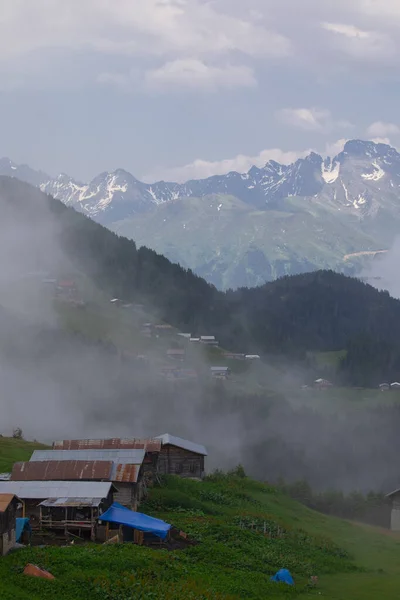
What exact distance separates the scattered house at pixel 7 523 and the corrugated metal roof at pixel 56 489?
7.42 meters

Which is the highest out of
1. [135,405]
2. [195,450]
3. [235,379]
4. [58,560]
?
[235,379]

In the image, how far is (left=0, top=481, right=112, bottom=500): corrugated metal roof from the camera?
42.8 metres

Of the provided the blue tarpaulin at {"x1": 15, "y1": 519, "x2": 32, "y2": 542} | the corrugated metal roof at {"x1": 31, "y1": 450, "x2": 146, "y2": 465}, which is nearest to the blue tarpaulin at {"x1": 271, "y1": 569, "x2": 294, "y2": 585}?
the blue tarpaulin at {"x1": 15, "y1": 519, "x2": 32, "y2": 542}

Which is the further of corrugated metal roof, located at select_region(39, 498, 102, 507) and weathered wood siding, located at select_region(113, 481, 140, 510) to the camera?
weathered wood siding, located at select_region(113, 481, 140, 510)

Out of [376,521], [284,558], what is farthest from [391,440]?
[284,558]

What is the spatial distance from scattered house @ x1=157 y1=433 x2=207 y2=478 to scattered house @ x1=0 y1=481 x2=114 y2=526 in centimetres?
2476

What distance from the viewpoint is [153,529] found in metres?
40.9

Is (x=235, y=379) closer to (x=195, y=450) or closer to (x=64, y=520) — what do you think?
(x=195, y=450)

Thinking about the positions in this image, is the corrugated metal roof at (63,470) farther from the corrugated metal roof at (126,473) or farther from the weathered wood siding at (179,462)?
the weathered wood siding at (179,462)

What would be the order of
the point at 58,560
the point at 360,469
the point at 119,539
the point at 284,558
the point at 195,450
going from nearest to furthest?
the point at 58,560 → the point at 119,539 → the point at 284,558 → the point at 195,450 → the point at 360,469

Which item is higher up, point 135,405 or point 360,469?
point 135,405

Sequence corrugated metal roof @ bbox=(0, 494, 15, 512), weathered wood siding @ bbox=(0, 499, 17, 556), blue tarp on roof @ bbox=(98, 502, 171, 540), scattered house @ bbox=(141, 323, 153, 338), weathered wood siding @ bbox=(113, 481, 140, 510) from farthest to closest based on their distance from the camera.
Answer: scattered house @ bbox=(141, 323, 153, 338) → weathered wood siding @ bbox=(113, 481, 140, 510) → blue tarp on roof @ bbox=(98, 502, 171, 540) → corrugated metal roof @ bbox=(0, 494, 15, 512) → weathered wood siding @ bbox=(0, 499, 17, 556)

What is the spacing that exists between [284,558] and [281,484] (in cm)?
4090

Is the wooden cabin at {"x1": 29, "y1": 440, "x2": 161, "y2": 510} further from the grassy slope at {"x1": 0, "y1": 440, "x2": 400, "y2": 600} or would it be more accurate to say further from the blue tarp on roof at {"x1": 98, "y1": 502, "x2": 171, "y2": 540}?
the blue tarp on roof at {"x1": 98, "y1": 502, "x2": 171, "y2": 540}
